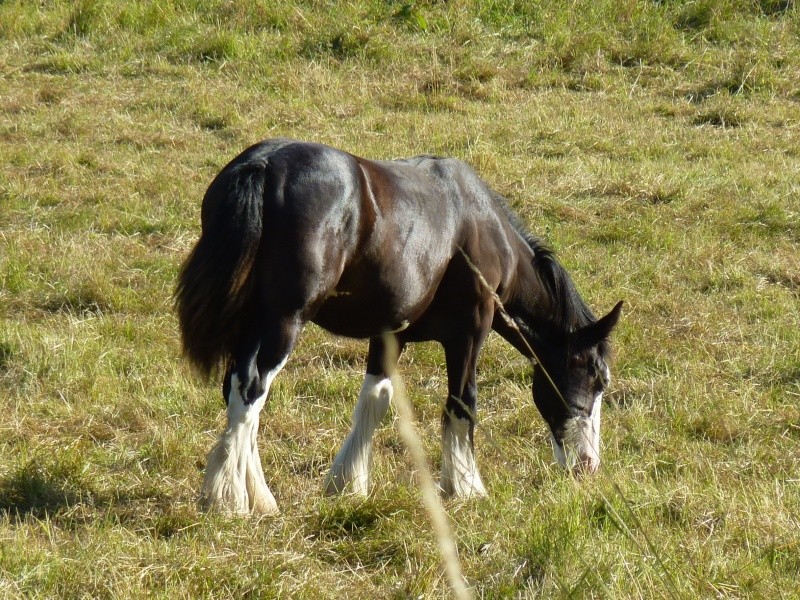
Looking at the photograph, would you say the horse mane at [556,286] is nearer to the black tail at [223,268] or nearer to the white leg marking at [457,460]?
the white leg marking at [457,460]

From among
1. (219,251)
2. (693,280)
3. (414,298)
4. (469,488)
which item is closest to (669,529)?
(469,488)

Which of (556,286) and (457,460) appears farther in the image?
(556,286)

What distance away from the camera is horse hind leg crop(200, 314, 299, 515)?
3.96m

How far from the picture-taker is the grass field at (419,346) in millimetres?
3641

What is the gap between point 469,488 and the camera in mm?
4617

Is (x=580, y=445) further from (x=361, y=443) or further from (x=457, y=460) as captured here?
(x=361, y=443)

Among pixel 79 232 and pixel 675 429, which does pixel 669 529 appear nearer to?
pixel 675 429

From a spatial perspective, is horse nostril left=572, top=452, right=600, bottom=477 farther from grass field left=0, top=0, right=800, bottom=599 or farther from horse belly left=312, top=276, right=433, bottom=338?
horse belly left=312, top=276, right=433, bottom=338

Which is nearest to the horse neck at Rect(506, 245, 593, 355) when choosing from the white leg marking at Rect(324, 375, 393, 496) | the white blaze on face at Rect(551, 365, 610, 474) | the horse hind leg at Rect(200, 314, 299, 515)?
the white blaze on face at Rect(551, 365, 610, 474)

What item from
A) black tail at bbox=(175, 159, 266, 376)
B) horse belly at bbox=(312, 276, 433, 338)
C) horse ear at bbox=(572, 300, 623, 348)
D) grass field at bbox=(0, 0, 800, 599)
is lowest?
grass field at bbox=(0, 0, 800, 599)

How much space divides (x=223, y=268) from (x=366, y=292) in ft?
2.13

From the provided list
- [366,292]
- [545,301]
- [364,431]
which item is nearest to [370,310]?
[366,292]

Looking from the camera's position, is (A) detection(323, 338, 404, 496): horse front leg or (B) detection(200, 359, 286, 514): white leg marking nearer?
(B) detection(200, 359, 286, 514): white leg marking

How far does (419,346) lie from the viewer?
629 centimetres
